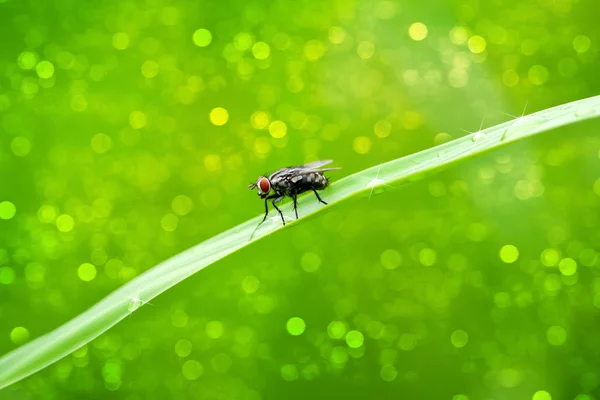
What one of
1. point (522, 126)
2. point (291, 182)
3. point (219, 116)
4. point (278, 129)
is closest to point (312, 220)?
point (291, 182)

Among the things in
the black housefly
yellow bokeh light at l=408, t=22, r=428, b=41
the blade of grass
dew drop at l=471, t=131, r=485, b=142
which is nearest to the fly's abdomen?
the black housefly

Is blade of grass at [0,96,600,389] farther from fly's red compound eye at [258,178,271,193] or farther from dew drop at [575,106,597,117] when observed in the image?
fly's red compound eye at [258,178,271,193]

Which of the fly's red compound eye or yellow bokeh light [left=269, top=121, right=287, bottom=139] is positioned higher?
yellow bokeh light [left=269, top=121, right=287, bottom=139]

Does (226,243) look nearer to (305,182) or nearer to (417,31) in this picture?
(305,182)

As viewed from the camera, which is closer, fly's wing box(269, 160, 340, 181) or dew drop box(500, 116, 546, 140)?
dew drop box(500, 116, 546, 140)

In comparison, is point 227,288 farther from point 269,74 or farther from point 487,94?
point 487,94

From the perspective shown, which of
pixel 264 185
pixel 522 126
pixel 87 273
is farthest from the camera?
pixel 87 273

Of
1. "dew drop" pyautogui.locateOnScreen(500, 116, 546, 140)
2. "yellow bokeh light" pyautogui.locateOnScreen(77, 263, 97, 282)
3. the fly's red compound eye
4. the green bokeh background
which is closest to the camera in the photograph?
"dew drop" pyautogui.locateOnScreen(500, 116, 546, 140)

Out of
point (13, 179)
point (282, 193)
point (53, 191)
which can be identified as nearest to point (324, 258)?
point (282, 193)
